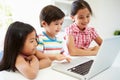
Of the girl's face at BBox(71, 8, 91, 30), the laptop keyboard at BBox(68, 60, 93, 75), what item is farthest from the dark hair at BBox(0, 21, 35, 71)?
the girl's face at BBox(71, 8, 91, 30)

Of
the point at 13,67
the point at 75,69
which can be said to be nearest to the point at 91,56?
the point at 75,69

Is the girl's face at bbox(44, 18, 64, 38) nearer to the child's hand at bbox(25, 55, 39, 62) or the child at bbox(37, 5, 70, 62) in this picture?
the child at bbox(37, 5, 70, 62)

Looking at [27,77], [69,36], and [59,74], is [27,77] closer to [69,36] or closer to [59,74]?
[59,74]

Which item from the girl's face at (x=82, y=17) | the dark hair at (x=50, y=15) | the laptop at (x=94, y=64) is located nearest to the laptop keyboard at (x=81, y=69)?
the laptop at (x=94, y=64)

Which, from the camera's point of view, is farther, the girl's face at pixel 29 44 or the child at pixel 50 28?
the child at pixel 50 28

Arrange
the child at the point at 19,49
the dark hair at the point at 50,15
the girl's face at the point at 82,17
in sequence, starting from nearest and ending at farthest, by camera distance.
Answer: the child at the point at 19,49 → the dark hair at the point at 50,15 → the girl's face at the point at 82,17

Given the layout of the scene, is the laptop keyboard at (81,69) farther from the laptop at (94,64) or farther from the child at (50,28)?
the child at (50,28)

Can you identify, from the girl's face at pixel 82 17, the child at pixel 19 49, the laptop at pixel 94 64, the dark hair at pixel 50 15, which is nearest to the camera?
the laptop at pixel 94 64

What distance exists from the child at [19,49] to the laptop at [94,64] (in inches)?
5.3

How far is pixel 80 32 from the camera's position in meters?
1.66

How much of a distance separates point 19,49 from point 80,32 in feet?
2.65

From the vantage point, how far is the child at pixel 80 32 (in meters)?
1.38

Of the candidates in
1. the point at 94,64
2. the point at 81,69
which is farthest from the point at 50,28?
the point at 94,64

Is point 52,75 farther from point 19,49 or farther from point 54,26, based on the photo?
point 54,26
